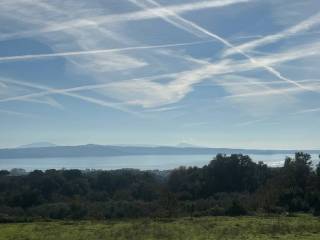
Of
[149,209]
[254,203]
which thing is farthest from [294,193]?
[149,209]

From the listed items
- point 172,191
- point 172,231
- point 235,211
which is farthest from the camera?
point 172,191

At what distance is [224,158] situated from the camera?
67.8 meters

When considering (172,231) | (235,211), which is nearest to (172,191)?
(235,211)

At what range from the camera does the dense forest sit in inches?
1738

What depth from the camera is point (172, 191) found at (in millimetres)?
60812

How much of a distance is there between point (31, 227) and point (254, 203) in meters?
23.8

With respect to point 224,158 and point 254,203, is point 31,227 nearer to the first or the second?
point 254,203

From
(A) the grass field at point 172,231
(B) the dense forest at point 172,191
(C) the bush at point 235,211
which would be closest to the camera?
(A) the grass field at point 172,231

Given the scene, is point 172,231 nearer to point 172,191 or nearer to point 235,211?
point 235,211

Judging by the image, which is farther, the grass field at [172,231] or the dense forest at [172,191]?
the dense forest at [172,191]

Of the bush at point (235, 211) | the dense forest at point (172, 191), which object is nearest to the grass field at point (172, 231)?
the bush at point (235, 211)

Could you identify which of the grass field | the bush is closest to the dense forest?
the bush

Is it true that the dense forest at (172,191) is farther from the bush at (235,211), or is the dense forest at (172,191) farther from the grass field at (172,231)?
the grass field at (172,231)

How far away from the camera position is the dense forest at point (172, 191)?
145 ft
